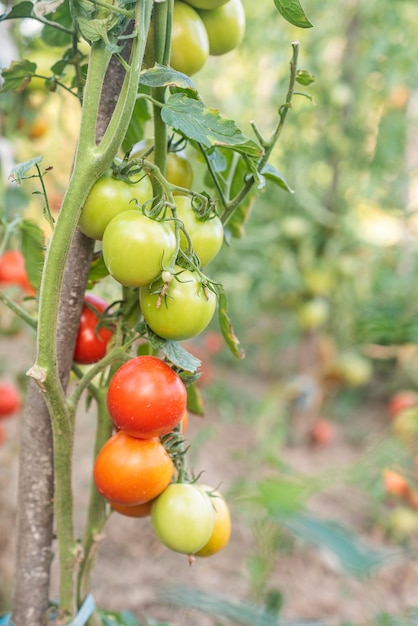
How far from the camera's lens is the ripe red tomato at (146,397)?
0.48 metres

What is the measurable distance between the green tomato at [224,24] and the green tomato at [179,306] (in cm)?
23

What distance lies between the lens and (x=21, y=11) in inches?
20.9

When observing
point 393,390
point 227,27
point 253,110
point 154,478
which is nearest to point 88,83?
point 227,27

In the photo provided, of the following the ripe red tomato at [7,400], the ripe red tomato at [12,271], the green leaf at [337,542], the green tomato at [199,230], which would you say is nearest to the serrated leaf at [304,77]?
the green tomato at [199,230]

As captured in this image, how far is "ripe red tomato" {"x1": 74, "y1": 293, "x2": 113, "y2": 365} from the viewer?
1.92 ft

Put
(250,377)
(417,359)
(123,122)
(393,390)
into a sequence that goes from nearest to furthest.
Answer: (123,122) < (417,359) < (393,390) < (250,377)

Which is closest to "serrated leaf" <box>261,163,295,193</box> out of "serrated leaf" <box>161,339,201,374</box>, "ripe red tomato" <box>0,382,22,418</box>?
"serrated leaf" <box>161,339,201,374</box>

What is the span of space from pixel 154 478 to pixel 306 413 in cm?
174

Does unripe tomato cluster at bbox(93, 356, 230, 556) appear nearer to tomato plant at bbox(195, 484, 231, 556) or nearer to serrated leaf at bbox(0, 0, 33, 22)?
tomato plant at bbox(195, 484, 231, 556)

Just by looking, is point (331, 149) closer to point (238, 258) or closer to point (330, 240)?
point (330, 240)

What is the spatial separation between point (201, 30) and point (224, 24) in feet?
0.14

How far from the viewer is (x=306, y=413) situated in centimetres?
220

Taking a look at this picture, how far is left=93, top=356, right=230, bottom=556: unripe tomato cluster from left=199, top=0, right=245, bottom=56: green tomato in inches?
12.0

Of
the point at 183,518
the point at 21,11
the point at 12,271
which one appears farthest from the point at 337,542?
the point at 12,271
